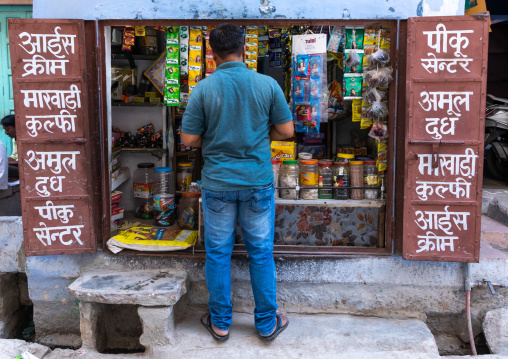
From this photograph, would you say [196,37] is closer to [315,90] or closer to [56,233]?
[315,90]

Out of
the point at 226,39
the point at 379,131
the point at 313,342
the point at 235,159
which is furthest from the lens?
the point at 379,131

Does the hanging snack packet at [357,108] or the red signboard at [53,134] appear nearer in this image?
the red signboard at [53,134]

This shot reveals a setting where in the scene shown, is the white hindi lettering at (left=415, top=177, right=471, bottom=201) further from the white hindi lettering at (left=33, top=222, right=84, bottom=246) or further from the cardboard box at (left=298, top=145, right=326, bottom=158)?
the white hindi lettering at (left=33, top=222, right=84, bottom=246)

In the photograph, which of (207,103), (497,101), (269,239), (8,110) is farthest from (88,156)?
(497,101)

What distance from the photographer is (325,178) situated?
12.3 ft

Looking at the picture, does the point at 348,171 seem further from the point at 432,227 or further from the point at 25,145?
the point at 25,145

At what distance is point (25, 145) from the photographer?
328 cm

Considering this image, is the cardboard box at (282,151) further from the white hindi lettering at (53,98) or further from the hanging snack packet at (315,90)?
the white hindi lettering at (53,98)

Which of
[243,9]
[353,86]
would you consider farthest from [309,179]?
[243,9]

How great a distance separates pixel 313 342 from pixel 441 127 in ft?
5.25

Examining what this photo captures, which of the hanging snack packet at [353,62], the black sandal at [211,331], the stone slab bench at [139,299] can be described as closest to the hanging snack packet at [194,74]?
the hanging snack packet at [353,62]

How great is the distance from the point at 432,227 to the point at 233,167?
1421mm

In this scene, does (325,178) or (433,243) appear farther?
(325,178)

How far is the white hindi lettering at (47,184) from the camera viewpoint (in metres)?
3.33
